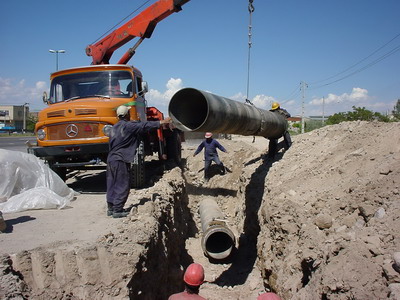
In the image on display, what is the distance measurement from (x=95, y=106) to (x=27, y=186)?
6.21ft

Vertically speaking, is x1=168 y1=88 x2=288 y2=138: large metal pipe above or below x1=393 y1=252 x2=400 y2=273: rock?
above

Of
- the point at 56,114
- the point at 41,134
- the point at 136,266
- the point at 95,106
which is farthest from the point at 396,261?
the point at 41,134

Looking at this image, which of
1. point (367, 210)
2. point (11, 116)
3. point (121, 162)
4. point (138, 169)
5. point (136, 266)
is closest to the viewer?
point (136, 266)

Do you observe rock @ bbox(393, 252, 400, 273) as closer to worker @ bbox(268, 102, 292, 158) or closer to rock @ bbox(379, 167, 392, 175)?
rock @ bbox(379, 167, 392, 175)

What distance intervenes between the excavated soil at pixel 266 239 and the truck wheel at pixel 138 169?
362 mm

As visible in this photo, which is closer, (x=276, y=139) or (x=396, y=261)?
(x=396, y=261)

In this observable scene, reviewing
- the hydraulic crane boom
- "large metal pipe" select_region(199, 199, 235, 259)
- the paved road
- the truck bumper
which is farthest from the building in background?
"large metal pipe" select_region(199, 199, 235, 259)

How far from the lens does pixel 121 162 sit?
525cm

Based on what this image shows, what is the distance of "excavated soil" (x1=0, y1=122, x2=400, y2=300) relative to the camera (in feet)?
10.6

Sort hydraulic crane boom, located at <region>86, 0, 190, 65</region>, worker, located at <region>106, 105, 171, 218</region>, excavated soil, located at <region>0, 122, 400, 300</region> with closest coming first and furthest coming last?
excavated soil, located at <region>0, 122, 400, 300</region> → worker, located at <region>106, 105, 171, 218</region> → hydraulic crane boom, located at <region>86, 0, 190, 65</region>

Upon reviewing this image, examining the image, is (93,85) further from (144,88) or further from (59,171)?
(59,171)

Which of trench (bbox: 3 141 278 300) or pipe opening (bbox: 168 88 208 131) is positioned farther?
pipe opening (bbox: 168 88 208 131)

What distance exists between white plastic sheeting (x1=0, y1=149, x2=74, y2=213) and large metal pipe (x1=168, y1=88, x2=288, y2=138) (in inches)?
105

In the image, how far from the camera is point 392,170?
174 inches
